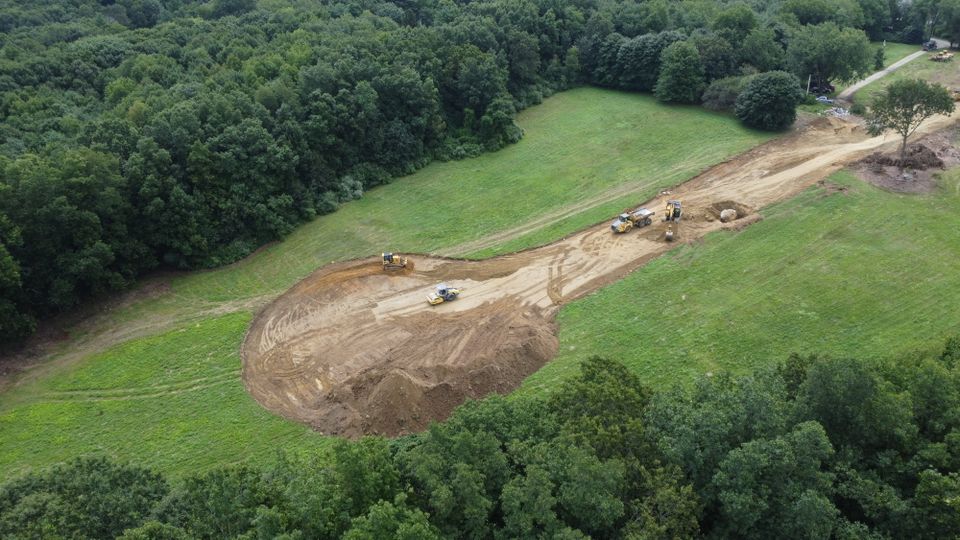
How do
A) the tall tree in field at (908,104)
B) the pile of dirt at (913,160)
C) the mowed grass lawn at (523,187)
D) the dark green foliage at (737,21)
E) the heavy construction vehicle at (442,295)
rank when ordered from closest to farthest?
the heavy construction vehicle at (442,295) < the mowed grass lawn at (523,187) < the tall tree in field at (908,104) < the pile of dirt at (913,160) < the dark green foliage at (737,21)

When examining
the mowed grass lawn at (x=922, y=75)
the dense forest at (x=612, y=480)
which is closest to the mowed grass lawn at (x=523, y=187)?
the mowed grass lawn at (x=922, y=75)

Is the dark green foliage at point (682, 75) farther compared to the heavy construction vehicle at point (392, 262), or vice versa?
the dark green foliage at point (682, 75)

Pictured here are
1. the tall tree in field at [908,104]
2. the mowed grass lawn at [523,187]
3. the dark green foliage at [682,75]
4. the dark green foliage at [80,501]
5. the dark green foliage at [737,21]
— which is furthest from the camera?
the dark green foliage at [737,21]

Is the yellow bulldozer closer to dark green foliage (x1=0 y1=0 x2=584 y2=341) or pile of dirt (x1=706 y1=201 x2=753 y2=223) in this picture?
dark green foliage (x1=0 y1=0 x2=584 y2=341)

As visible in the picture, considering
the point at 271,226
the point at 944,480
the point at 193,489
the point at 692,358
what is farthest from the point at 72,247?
the point at 944,480

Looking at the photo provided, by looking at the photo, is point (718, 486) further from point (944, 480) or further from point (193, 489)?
point (193, 489)

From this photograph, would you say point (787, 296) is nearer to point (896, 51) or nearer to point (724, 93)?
point (724, 93)

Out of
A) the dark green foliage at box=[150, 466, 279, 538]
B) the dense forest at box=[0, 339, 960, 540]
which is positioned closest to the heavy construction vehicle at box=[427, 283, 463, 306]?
the dense forest at box=[0, 339, 960, 540]

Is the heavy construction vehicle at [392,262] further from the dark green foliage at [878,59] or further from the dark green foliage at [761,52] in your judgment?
the dark green foliage at [878,59]
